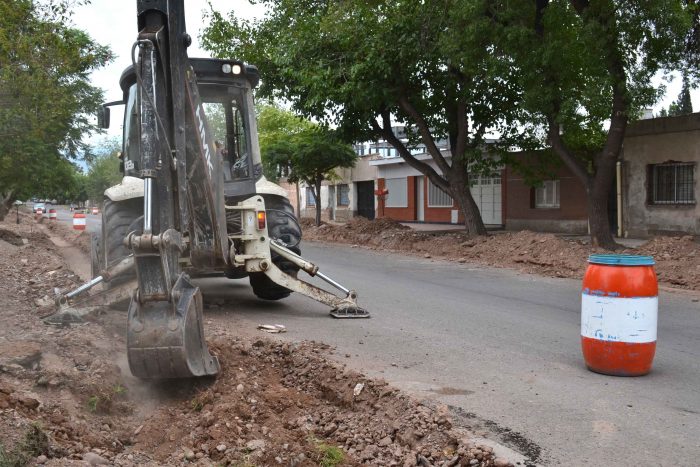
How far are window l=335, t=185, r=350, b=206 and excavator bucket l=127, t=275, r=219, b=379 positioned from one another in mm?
36654

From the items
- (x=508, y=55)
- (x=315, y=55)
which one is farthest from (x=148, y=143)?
(x=315, y=55)

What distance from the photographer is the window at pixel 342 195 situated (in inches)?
1638

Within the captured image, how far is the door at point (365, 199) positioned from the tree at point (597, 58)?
22686mm

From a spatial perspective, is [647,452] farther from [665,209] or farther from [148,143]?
[665,209]

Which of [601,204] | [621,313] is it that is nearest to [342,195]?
[601,204]

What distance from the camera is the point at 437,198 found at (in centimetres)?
3303

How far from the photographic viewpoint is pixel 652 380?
20.1 ft

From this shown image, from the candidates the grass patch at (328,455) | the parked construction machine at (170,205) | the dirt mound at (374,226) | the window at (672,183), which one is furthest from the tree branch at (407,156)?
Result: the grass patch at (328,455)

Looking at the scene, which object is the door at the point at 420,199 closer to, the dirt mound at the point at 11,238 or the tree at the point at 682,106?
the tree at the point at 682,106

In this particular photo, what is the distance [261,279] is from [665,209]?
1467 centimetres

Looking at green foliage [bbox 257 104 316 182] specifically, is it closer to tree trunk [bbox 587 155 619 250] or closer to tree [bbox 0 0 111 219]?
tree [bbox 0 0 111 219]

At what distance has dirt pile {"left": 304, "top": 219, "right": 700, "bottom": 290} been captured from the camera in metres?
13.2

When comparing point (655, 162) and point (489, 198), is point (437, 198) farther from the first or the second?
point (655, 162)

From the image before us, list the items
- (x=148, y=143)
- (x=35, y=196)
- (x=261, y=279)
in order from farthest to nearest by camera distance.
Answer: (x=35, y=196)
(x=261, y=279)
(x=148, y=143)
